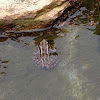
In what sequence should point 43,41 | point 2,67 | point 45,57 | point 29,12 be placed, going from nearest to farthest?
point 45,57 < point 2,67 < point 43,41 < point 29,12

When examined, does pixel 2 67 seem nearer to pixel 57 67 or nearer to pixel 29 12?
pixel 57 67

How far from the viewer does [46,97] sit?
6.57 meters

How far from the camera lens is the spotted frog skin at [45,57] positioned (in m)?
7.09

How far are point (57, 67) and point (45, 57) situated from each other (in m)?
0.61

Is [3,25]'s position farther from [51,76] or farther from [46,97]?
[46,97]

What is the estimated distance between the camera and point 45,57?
23.8 ft

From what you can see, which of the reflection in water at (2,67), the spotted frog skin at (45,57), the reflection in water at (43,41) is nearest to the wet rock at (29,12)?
the reflection in water at (43,41)

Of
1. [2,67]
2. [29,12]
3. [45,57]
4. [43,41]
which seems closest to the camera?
[45,57]

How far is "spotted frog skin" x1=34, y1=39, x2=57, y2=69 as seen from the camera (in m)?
7.09

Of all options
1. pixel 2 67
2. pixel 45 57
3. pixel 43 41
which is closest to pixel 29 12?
pixel 43 41

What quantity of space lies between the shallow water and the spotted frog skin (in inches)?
7.9

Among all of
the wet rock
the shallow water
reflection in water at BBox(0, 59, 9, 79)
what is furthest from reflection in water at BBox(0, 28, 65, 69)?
reflection in water at BBox(0, 59, 9, 79)

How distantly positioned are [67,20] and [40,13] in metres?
1.40

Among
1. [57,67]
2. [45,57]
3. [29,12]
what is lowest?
[57,67]
